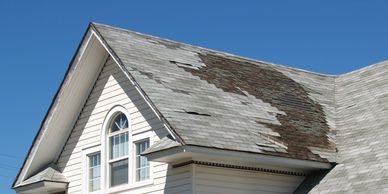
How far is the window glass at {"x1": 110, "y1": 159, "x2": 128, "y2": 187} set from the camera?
1955 centimetres

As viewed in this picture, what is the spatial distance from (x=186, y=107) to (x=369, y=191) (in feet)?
13.7

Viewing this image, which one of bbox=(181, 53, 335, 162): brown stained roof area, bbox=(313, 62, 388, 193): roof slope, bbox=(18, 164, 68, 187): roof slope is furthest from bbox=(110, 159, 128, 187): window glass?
bbox=(313, 62, 388, 193): roof slope

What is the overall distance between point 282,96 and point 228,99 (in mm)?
2537

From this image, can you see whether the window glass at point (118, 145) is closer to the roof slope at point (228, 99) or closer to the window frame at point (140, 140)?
the window frame at point (140, 140)

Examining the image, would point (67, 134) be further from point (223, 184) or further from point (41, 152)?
point (223, 184)

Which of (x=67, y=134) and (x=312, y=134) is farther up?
(x=67, y=134)

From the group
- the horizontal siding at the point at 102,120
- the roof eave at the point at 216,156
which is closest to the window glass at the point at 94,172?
the horizontal siding at the point at 102,120

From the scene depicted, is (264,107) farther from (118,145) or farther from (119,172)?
(119,172)

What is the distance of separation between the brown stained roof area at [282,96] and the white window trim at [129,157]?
2.11m

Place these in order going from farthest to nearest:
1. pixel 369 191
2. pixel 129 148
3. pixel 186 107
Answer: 1. pixel 129 148
2. pixel 186 107
3. pixel 369 191

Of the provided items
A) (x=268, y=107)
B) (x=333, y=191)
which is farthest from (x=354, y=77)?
(x=333, y=191)

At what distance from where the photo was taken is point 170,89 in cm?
1872

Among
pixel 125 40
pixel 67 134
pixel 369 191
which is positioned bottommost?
pixel 369 191

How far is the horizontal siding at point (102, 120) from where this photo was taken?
18375mm
